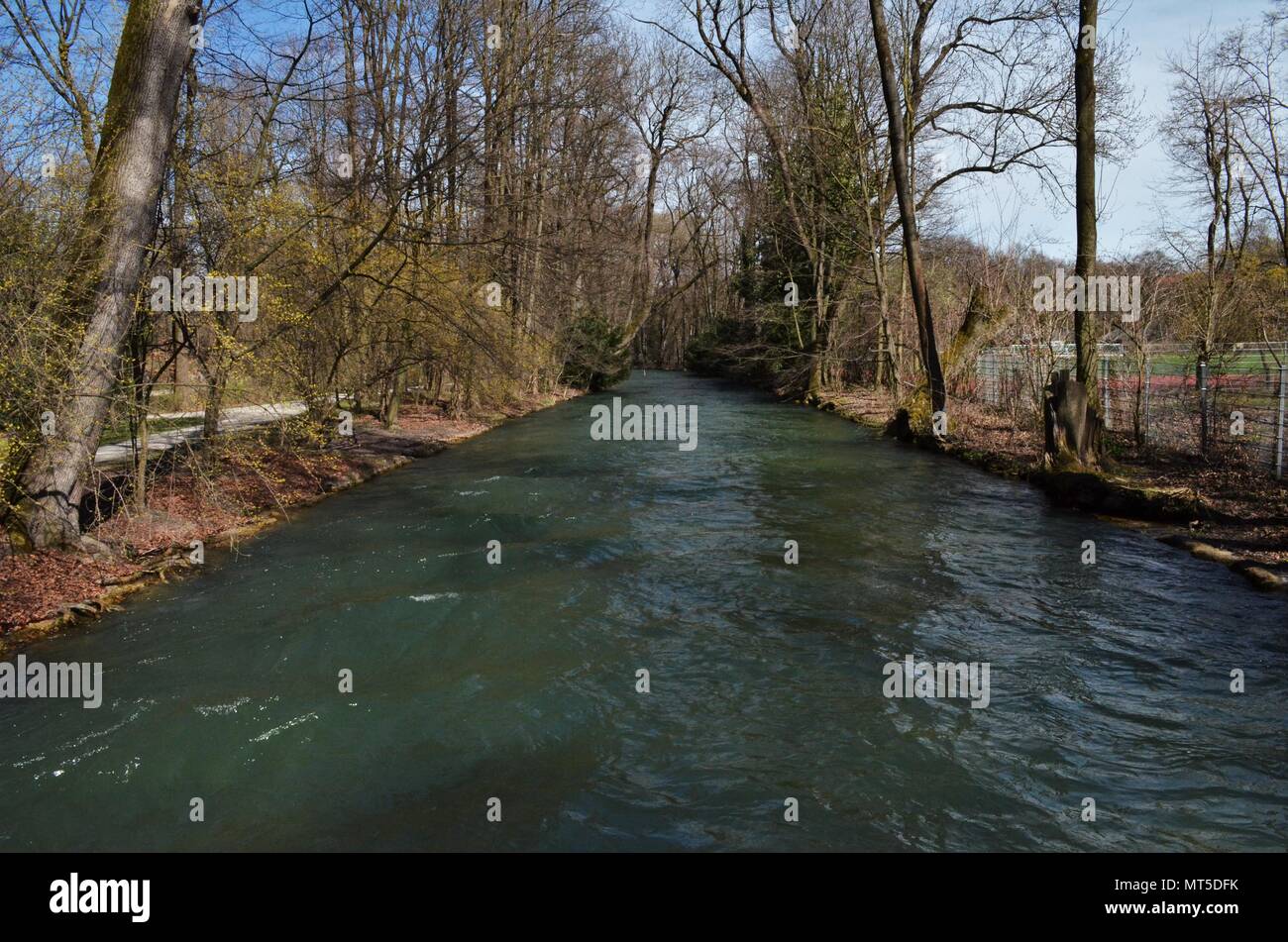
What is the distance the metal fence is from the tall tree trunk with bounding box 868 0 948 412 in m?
1.60

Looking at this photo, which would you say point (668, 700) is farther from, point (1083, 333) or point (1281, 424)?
point (1083, 333)

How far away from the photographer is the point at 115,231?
8328mm

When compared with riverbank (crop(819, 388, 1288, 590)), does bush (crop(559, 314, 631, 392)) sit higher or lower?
higher

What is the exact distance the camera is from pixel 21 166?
7473mm
